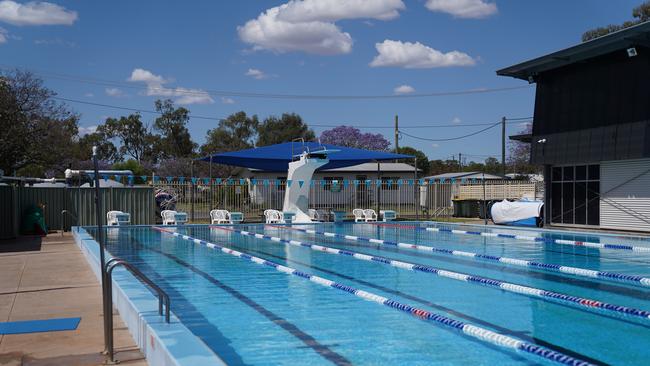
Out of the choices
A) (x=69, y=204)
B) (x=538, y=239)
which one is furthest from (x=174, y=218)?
(x=538, y=239)

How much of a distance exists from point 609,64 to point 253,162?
13341 mm

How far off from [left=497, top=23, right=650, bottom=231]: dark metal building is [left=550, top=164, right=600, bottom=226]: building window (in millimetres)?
31

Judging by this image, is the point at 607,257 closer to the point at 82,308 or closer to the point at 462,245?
the point at 462,245

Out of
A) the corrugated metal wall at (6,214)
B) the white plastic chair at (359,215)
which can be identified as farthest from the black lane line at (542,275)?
the white plastic chair at (359,215)

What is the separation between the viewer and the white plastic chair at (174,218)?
20.2m

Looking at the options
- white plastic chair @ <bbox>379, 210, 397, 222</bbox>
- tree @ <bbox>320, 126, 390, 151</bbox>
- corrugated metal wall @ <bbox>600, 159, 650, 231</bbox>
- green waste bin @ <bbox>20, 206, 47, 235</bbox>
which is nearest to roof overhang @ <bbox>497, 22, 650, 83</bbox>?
corrugated metal wall @ <bbox>600, 159, 650, 231</bbox>

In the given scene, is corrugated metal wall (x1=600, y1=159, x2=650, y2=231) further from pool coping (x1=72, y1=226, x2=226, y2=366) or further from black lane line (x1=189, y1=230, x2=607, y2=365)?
pool coping (x1=72, y1=226, x2=226, y2=366)

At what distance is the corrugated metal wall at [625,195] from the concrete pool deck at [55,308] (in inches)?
620

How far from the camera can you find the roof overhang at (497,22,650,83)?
1669 centimetres

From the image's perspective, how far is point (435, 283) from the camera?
896 centimetres

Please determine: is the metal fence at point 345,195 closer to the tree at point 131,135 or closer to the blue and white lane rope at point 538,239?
the blue and white lane rope at point 538,239

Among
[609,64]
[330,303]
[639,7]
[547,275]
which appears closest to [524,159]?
[639,7]

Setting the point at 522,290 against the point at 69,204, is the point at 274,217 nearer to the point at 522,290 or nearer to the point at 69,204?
the point at 69,204

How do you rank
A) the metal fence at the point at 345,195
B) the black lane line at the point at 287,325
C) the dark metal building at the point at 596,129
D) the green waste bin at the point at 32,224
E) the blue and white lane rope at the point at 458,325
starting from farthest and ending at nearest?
the metal fence at the point at 345,195 → the green waste bin at the point at 32,224 → the dark metal building at the point at 596,129 → the black lane line at the point at 287,325 → the blue and white lane rope at the point at 458,325
